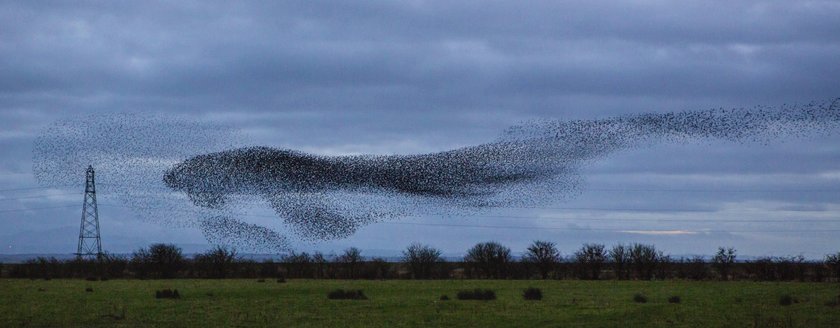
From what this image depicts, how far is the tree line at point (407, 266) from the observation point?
333 feet

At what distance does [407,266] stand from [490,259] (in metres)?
9.88

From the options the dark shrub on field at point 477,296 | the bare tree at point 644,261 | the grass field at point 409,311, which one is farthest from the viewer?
the bare tree at point 644,261

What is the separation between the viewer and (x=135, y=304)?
4803 centimetres

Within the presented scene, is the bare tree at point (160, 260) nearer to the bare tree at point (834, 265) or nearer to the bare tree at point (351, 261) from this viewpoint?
the bare tree at point (351, 261)

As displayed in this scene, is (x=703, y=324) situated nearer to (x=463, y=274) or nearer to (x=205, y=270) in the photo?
(x=463, y=274)

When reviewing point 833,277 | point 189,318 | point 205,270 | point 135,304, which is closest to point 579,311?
point 189,318

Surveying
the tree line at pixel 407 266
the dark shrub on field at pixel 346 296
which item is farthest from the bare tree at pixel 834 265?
the dark shrub on field at pixel 346 296

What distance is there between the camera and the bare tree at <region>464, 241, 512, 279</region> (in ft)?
348

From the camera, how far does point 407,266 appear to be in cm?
10750

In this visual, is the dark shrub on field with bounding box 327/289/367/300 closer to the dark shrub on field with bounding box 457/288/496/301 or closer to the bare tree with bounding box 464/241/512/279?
the dark shrub on field with bounding box 457/288/496/301

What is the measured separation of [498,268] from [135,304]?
208 ft

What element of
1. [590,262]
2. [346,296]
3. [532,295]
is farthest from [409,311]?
[590,262]

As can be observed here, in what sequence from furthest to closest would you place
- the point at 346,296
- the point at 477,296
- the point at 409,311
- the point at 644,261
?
the point at 644,261
the point at 346,296
the point at 477,296
the point at 409,311

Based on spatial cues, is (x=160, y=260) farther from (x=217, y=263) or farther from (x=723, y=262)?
(x=723, y=262)
